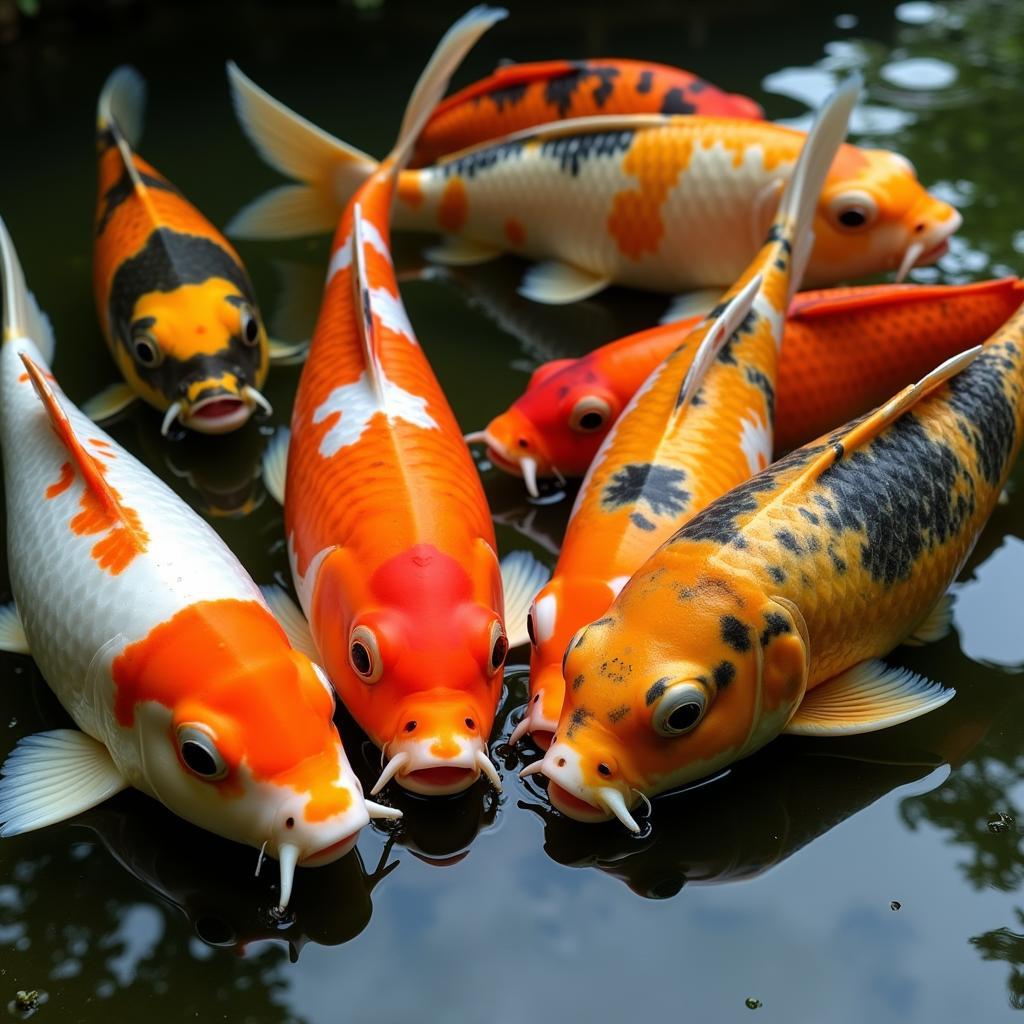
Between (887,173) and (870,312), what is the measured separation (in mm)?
586

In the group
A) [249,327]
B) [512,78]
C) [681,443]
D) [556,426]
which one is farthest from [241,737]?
[512,78]

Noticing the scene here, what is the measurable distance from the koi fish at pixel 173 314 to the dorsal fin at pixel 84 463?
0.47 meters

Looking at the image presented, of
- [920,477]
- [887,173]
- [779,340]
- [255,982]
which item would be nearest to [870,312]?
[779,340]

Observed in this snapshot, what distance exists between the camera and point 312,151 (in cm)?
349

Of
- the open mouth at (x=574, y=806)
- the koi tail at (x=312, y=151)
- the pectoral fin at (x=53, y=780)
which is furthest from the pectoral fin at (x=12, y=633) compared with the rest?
the koi tail at (x=312, y=151)

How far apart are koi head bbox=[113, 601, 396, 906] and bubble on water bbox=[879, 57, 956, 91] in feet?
11.9

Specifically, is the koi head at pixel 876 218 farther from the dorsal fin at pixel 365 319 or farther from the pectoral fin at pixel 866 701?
the pectoral fin at pixel 866 701

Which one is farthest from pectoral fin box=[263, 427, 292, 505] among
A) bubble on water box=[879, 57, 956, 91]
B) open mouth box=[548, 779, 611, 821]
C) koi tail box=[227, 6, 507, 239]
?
bubble on water box=[879, 57, 956, 91]

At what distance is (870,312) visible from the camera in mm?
2836

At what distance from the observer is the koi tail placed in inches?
131

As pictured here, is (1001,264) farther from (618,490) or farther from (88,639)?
(88,639)

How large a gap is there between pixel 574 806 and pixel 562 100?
8.24 ft

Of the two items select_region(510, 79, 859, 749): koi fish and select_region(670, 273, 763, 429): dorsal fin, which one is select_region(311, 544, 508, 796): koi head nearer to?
select_region(510, 79, 859, 749): koi fish

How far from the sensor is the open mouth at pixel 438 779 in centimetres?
193
